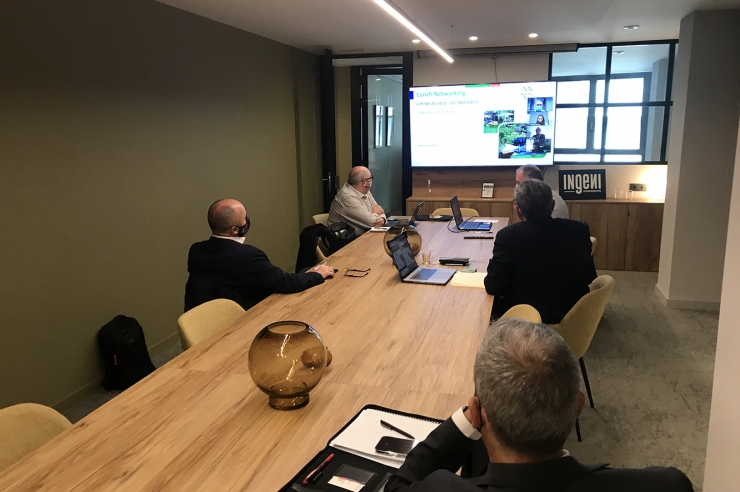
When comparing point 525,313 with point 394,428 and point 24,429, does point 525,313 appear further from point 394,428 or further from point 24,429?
point 24,429

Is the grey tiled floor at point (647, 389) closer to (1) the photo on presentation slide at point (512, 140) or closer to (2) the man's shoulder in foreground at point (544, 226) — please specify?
(2) the man's shoulder in foreground at point (544, 226)

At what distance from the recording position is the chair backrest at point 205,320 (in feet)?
7.38

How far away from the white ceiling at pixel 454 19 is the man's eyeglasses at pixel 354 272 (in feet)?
6.12

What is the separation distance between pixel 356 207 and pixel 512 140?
263 centimetres

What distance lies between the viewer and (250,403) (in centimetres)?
166

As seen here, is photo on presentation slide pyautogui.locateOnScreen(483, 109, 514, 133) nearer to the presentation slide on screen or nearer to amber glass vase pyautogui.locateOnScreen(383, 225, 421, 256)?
the presentation slide on screen

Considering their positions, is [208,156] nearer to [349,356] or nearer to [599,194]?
[349,356]

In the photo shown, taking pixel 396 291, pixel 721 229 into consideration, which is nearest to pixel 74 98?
pixel 396 291

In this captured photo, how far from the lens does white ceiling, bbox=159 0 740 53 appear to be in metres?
4.33

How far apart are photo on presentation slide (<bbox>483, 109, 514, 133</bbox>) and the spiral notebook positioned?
5.59 metres

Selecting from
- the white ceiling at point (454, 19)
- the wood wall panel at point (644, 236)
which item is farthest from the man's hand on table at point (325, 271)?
the wood wall panel at point (644, 236)

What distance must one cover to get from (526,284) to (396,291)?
2.35 feet

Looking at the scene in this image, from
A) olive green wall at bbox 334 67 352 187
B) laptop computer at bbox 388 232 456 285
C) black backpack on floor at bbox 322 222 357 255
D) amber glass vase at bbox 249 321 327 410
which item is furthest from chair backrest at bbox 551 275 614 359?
olive green wall at bbox 334 67 352 187

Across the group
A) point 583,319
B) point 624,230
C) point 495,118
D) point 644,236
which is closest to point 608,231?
point 624,230
